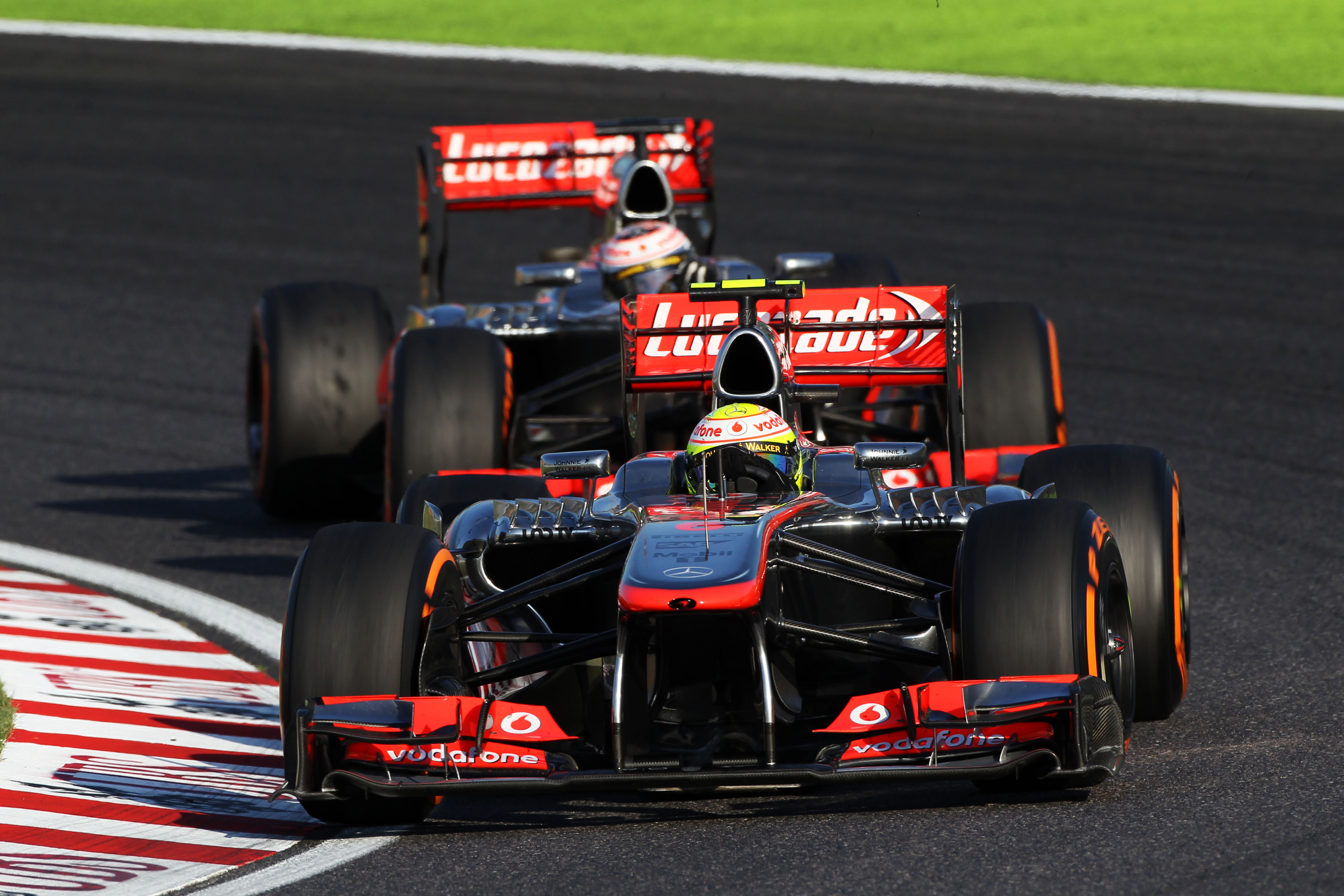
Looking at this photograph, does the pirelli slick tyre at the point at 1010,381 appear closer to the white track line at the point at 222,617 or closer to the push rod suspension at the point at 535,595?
the white track line at the point at 222,617

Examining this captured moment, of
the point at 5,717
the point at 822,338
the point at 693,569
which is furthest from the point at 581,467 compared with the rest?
the point at 5,717

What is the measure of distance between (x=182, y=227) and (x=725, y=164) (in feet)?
19.1

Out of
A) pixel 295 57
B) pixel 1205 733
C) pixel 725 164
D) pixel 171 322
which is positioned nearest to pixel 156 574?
pixel 1205 733

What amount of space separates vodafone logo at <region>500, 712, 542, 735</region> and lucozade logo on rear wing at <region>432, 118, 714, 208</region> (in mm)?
7339

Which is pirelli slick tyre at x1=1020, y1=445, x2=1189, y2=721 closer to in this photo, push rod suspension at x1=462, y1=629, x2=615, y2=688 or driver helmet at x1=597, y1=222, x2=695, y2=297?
push rod suspension at x1=462, y1=629, x2=615, y2=688

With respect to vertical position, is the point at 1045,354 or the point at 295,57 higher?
the point at 295,57

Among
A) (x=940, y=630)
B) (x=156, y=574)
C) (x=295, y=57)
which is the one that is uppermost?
(x=295, y=57)

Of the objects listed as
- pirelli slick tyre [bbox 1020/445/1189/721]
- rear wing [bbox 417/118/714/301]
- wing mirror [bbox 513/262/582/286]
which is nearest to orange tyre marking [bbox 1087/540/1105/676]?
pirelli slick tyre [bbox 1020/445/1189/721]

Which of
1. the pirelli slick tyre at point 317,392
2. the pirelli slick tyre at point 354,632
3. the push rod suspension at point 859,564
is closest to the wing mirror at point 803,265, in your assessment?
the pirelli slick tyre at point 317,392

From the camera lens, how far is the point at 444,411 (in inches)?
413

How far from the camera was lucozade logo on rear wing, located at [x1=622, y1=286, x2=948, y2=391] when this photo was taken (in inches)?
357

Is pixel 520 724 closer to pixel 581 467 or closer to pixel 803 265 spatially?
pixel 581 467

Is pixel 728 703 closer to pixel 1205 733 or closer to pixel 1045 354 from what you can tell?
pixel 1205 733

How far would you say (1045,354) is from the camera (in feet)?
35.9
